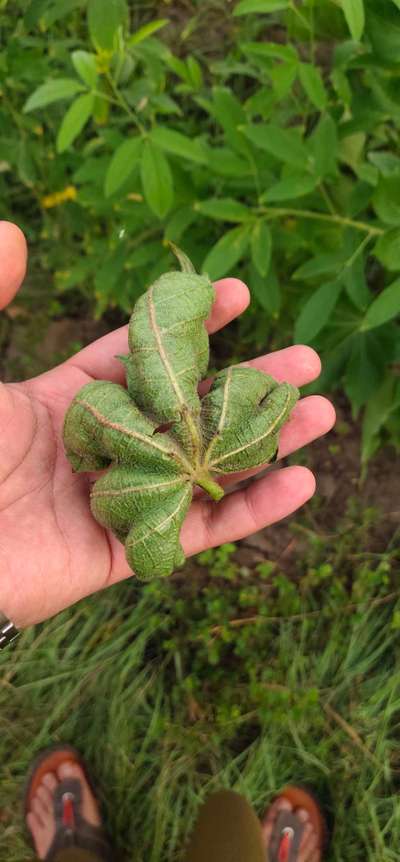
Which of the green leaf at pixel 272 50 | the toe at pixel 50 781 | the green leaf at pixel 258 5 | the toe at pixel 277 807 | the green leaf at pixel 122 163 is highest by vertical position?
the green leaf at pixel 258 5

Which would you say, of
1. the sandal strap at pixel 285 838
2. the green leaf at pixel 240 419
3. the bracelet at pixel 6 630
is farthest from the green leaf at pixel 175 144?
the sandal strap at pixel 285 838

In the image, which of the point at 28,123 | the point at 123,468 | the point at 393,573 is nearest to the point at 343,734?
the point at 393,573

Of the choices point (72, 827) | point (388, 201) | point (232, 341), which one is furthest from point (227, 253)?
point (72, 827)

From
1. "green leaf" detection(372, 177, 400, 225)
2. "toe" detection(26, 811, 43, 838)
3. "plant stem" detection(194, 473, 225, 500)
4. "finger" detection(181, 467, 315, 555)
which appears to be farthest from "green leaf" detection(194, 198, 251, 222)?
"toe" detection(26, 811, 43, 838)

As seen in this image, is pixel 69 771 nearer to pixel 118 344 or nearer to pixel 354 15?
pixel 118 344

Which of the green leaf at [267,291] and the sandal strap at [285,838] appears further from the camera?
the sandal strap at [285,838]

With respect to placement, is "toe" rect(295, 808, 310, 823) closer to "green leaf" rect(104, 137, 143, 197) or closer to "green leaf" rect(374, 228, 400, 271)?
"green leaf" rect(374, 228, 400, 271)

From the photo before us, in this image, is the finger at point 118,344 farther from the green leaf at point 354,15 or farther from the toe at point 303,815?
the toe at point 303,815
